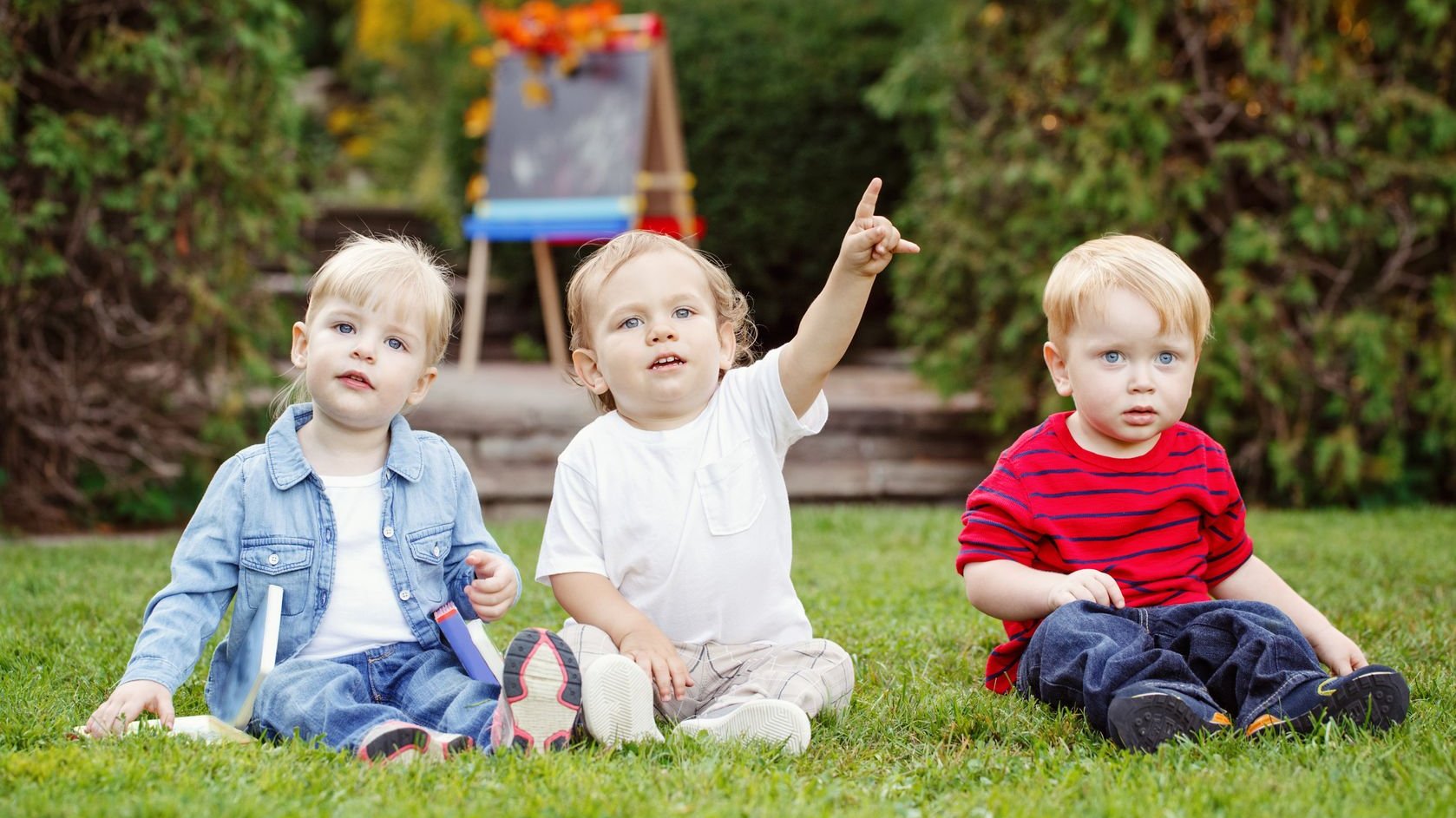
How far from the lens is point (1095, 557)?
267 centimetres

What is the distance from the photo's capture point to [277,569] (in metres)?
2.46

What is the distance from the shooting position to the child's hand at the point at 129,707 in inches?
88.5

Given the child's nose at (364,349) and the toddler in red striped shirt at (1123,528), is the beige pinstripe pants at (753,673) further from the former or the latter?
the child's nose at (364,349)

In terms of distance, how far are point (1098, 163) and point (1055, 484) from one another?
3439 mm

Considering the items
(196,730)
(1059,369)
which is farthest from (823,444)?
(196,730)

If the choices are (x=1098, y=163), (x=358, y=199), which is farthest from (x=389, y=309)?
(x=358, y=199)

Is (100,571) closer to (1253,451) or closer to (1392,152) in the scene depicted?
(1253,451)

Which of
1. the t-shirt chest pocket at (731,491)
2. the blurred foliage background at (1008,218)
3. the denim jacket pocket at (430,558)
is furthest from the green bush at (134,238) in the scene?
the t-shirt chest pocket at (731,491)

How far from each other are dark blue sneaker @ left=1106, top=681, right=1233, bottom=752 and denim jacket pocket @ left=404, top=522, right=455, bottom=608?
49.6 inches

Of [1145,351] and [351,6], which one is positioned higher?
[351,6]

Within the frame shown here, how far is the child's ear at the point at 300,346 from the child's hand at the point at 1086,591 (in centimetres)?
147

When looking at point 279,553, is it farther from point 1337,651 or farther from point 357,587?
point 1337,651

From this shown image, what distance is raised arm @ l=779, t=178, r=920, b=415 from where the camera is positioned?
240 cm

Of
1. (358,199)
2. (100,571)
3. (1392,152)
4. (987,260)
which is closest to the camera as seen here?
(100,571)
